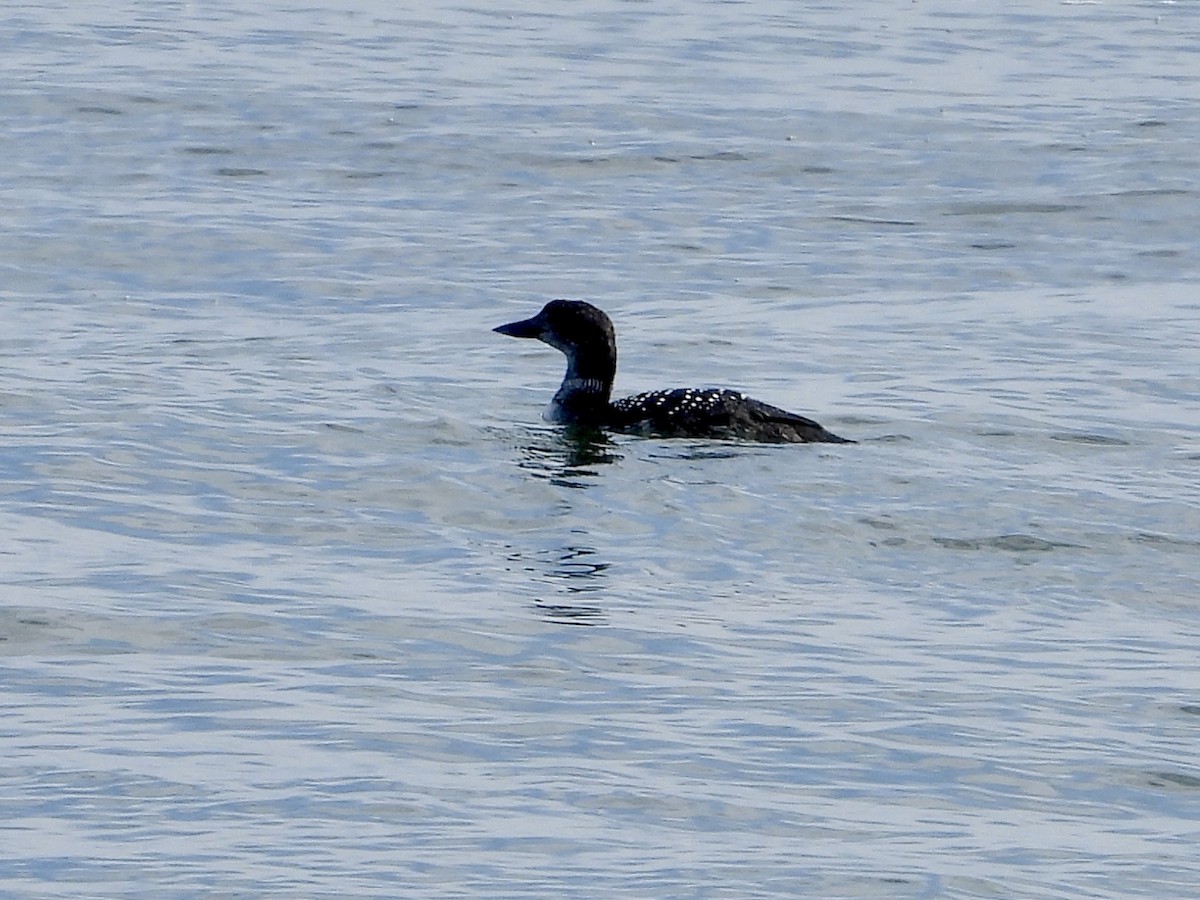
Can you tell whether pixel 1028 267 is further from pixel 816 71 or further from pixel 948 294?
pixel 816 71

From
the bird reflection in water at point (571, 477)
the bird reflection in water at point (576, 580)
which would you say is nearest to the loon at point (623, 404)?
the bird reflection in water at point (571, 477)

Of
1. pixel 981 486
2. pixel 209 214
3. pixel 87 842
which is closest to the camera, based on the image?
pixel 87 842

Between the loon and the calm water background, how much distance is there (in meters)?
0.17

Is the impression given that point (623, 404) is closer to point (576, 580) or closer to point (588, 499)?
point (588, 499)

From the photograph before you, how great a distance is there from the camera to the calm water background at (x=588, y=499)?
7.83 metres

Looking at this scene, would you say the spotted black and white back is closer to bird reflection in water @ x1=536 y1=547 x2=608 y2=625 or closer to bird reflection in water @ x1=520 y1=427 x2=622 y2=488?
bird reflection in water @ x1=520 y1=427 x2=622 y2=488

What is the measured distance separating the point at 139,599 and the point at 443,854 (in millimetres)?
2625

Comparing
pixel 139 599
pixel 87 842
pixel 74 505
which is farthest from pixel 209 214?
pixel 87 842

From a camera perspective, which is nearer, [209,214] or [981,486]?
[981,486]

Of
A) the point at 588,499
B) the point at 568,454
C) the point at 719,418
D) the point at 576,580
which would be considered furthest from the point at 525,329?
the point at 576,580

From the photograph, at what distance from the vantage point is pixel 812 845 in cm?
764

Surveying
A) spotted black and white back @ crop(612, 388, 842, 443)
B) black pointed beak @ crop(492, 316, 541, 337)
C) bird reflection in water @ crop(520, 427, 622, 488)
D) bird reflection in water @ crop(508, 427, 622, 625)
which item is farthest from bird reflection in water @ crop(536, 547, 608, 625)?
black pointed beak @ crop(492, 316, 541, 337)

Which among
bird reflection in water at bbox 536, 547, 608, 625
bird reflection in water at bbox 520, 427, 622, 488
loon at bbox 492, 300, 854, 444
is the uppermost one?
loon at bbox 492, 300, 854, 444

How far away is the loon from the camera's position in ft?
41.0
